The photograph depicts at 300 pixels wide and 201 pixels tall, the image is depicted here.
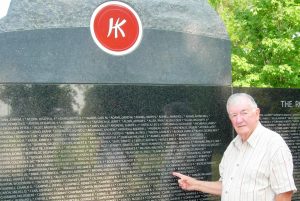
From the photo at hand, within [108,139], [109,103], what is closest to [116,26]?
[109,103]

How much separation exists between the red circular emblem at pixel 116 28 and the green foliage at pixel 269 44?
25.8 feet

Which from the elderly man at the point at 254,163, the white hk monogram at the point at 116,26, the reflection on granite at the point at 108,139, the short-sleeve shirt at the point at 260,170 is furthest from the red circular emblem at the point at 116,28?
the short-sleeve shirt at the point at 260,170

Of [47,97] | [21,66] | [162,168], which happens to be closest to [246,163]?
[162,168]

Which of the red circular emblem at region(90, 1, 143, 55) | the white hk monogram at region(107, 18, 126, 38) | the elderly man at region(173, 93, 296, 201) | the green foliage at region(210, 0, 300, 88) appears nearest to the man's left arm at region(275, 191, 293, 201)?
the elderly man at region(173, 93, 296, 201)

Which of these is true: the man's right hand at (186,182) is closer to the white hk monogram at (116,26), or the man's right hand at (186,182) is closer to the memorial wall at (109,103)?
the memorial wall at (109,103)

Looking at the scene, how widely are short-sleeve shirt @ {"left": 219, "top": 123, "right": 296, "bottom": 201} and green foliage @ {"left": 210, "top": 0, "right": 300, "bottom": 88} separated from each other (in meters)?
8.34

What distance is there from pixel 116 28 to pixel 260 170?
72.9 inches

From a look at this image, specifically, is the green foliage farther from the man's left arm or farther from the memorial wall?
the man's left arm

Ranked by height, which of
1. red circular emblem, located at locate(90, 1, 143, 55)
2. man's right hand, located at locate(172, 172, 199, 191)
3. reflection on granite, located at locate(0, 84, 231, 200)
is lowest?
man's right hand, located at locate(172, 172, 199, 191)

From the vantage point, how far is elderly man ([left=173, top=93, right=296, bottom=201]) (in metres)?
3.15

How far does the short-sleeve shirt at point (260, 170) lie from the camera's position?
3.14 m

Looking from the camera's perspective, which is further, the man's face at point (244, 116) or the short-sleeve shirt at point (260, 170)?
the man's face at point (244, 116)

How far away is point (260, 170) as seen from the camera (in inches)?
126

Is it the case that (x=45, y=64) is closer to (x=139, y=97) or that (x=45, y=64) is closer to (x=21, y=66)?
(x=21, y=66)
